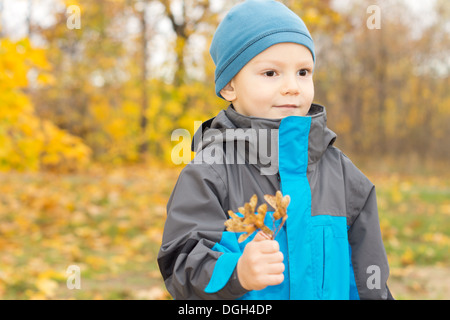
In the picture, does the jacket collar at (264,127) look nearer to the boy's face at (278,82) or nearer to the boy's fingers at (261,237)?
the boy's face at (278,82)

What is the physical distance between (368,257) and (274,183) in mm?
405

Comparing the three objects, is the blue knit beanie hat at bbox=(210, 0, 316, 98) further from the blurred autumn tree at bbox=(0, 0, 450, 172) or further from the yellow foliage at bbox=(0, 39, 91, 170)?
the blurred autumn tree at bbox=(0, 0, 450, 172)

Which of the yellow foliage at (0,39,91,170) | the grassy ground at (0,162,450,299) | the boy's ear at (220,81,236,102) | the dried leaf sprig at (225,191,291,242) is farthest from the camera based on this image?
the grassy ground at (0,162,450,299)

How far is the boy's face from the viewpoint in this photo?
1535mm

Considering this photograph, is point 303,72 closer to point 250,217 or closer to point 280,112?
point 280,112

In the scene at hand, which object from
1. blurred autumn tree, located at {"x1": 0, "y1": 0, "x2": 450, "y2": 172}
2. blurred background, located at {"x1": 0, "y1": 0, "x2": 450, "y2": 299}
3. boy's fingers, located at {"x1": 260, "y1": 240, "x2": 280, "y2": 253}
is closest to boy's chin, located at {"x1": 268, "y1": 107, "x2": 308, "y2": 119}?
boy's fingers, located at {"x1": 260, "y1": 240, "x2": 280, "y2": 253}

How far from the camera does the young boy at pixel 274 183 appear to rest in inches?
55.1

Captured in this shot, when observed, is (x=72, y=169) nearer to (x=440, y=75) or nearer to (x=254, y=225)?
(x=440, y=75)

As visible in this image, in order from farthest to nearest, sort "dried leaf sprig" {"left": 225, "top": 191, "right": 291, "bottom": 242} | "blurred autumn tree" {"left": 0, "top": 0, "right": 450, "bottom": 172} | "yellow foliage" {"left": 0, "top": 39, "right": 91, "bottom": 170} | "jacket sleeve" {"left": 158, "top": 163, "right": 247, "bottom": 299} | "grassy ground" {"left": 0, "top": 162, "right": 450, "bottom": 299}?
"blurred autumn tree" {"left": 0, "top": 0, "right": 450, "bottom": 172}, "grassy ground" {"left": 0, "top": 162, "right": 450, "bottom": 299}, "yellow foliage" {"left": 0, "top": 39, "right": 91, "bottom": 170}, "jacket sleeve" {"left": 158, "top": 163, "right": 247, "bottom": 299}, "dried leaf sprig" {"left": 225, "top": 191, "right": 291, "bottom": 242}

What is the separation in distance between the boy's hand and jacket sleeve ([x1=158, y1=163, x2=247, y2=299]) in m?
0.08

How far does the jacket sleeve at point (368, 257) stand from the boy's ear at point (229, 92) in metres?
0.56

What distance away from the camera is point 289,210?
1.46 metres

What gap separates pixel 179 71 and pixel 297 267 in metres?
5.81
